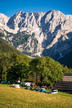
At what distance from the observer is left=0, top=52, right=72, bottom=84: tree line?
65000 millimetres

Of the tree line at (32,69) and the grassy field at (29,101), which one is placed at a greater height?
the tree line at (32,69)

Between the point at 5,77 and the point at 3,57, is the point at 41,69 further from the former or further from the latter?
the point at 3,57

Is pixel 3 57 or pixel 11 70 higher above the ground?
pixel 3 57

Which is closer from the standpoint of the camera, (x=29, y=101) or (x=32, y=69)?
(x=29, y=101)

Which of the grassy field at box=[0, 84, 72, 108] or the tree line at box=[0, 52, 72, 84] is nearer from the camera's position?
the grassy field at box=[0, 84, 72, 108]

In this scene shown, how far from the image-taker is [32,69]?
68.1 metres

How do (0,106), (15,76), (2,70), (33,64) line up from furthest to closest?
(2,70), (15,76), (33,64), (0,106)

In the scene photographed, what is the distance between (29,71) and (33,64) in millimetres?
4711

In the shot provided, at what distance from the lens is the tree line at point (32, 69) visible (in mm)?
65000

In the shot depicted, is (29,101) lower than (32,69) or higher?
lower

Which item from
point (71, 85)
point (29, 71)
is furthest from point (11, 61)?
point (71, 85)

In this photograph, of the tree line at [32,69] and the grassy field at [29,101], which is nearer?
the grassy field at [29,101]

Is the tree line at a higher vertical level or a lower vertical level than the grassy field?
higher

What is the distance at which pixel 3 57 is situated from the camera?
86812 mm
